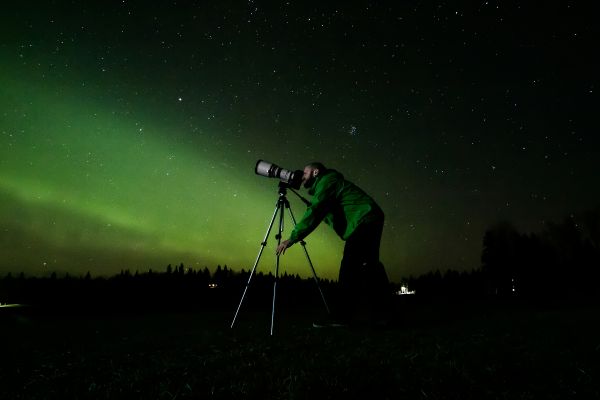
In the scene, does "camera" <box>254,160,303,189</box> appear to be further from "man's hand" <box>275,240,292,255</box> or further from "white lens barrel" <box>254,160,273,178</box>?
"man's hand" <box>275,240,292,255</box>

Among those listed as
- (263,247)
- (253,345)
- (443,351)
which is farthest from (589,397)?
(263,247)

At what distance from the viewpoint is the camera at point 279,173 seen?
7.07 m

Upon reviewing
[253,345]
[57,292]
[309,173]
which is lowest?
[57,292]

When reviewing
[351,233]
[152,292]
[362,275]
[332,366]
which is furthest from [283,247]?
[152,292]

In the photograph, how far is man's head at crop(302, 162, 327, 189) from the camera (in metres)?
6.85

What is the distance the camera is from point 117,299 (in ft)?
95.5

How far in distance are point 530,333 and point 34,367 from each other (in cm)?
625

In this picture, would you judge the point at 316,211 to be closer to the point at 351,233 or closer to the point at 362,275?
the point at 351,233

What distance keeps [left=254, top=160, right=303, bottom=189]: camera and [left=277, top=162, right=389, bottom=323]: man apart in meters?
Answer: 0.55

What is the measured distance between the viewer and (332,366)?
312 cm

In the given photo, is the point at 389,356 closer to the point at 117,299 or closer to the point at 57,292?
the point at 117,299

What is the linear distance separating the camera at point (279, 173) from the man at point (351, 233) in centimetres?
55

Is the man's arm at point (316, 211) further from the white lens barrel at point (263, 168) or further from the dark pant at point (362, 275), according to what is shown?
the white lens barrel at point (263, 168)

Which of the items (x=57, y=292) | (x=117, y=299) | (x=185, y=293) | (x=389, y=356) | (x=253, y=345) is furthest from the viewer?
(x=57, y=292)
